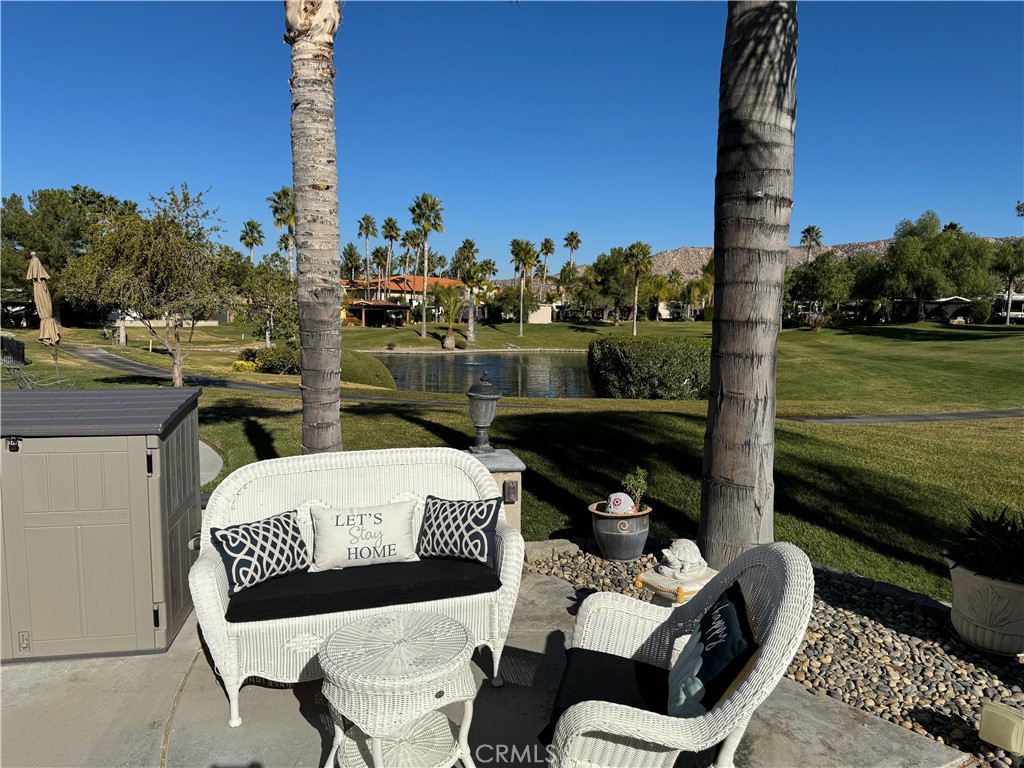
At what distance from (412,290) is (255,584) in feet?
262

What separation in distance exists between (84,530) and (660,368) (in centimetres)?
1718

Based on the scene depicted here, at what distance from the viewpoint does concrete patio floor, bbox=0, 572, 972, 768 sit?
10.2ft

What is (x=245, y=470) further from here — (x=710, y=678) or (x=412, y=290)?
(x=412, y=290)

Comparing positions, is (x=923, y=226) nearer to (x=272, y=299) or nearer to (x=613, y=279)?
(x=613, y=279)

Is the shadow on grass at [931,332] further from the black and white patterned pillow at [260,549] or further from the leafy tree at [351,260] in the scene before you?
the leafy tree at [351,260]

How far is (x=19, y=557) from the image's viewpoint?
3.84 metres

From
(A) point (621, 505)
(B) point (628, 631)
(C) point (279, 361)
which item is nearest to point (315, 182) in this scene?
(A) point (621, 505)

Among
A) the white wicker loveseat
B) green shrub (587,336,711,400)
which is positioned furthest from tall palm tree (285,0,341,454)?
green shrub (587,336,711,400)

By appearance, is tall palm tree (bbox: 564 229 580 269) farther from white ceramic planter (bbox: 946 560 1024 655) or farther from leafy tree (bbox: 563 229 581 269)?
white ceramic planter (bbox: 946 560 1024 655)

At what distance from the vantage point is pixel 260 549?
385 centimetres

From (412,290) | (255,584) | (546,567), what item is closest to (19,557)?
(255,584)

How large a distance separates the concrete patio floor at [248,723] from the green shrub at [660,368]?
53.0ft

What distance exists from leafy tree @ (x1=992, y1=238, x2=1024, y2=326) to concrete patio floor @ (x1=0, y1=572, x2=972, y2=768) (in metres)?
62.8

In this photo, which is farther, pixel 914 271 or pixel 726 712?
pixel 914 271
